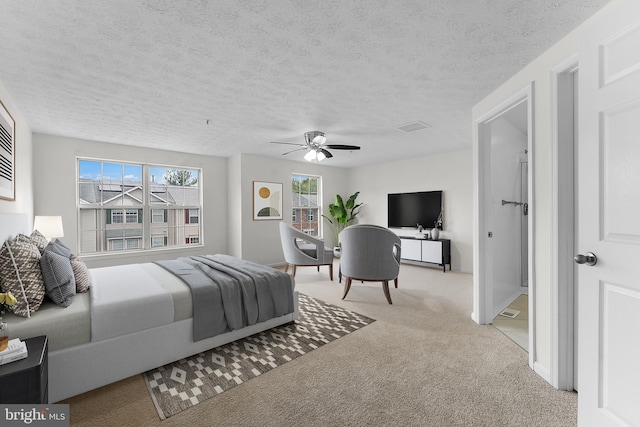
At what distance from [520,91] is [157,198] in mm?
5499

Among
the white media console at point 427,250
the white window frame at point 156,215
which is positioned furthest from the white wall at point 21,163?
the white media console at point 427,250

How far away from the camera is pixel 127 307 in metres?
1.95

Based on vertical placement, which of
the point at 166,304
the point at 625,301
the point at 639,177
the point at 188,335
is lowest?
the point at 188,335

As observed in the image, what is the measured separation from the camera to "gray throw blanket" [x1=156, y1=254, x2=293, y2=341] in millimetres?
2260

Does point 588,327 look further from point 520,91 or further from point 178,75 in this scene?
point 178,75

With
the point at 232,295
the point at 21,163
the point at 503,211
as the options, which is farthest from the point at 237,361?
the point at 21,163

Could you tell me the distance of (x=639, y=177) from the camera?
3.84ft

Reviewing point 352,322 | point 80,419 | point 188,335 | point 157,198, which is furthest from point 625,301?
point 157,198

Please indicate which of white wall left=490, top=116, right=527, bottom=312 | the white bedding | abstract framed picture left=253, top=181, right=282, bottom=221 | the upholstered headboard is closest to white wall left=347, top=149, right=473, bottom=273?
white wall left=490, top=116, right=527, bottom=312

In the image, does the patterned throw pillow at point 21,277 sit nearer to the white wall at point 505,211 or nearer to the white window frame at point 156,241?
the white window frame at point 156,241

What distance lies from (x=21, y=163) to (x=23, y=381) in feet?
9.94

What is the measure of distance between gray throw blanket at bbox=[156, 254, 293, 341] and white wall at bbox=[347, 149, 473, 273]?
400cm

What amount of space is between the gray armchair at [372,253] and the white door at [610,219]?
207 cm

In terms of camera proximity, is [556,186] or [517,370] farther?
[517,370]
